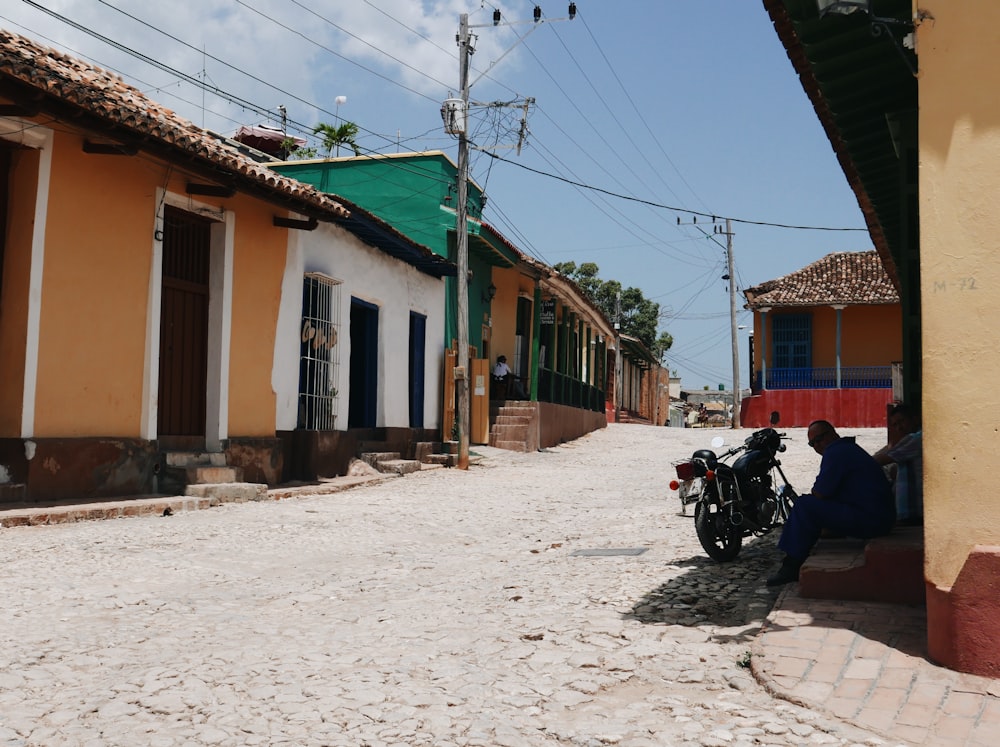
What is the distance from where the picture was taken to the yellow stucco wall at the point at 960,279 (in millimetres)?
4211

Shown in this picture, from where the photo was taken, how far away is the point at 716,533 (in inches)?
282

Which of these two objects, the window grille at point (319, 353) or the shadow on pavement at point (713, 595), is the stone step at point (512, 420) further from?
the shadow on pavement at point (713, 595)

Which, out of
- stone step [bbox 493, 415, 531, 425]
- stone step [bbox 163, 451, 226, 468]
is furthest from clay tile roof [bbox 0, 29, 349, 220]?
stone step [bbox 493, 415, 531, 425]

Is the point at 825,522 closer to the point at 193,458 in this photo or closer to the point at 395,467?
the point at 193,458

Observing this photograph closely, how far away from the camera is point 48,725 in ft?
12.4

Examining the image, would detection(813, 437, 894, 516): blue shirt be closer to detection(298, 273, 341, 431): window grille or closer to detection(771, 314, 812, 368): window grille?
detection(298, 273, 341, 431): window grille

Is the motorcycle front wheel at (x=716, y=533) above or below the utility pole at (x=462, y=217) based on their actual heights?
below

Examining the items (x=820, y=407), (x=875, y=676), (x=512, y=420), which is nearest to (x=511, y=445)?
(x=512, y=420)

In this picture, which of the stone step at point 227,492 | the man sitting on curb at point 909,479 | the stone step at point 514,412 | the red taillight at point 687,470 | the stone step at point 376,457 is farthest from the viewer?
the stone step at point 514,412

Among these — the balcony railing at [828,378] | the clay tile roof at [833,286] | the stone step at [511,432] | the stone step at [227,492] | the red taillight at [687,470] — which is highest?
the clay tile roof at [833,286]

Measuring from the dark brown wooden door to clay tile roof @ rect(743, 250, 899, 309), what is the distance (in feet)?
71.8

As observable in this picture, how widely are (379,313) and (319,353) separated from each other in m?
2.42

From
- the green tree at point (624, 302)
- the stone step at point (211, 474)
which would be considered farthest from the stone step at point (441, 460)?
the green tree at point (624, 302)

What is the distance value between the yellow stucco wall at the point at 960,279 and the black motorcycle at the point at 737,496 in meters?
2.87
